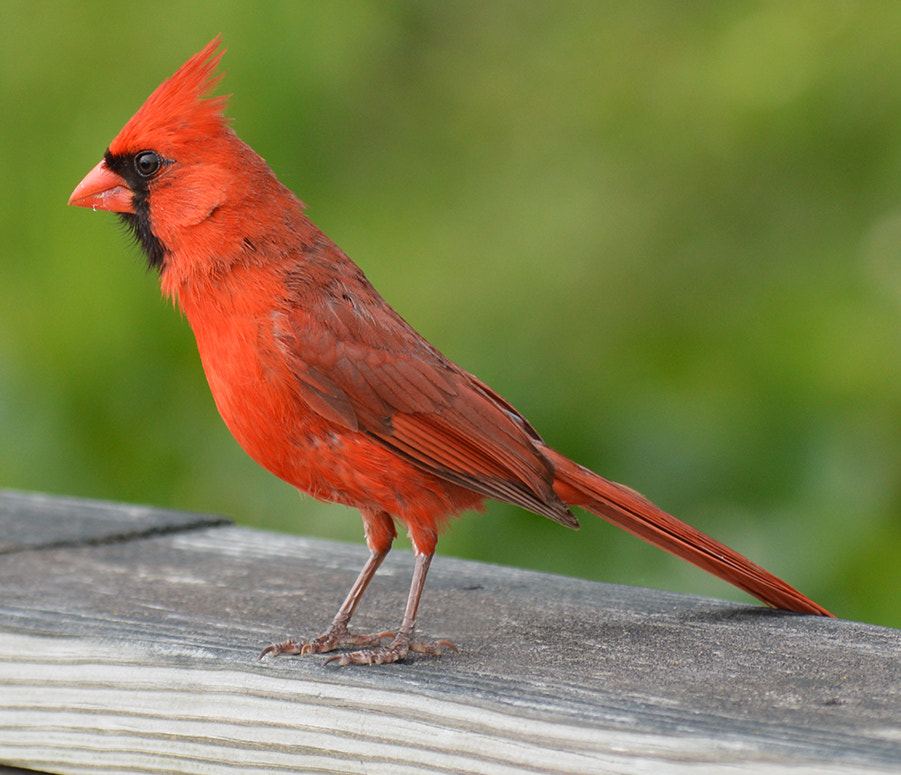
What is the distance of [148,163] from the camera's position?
2693mm

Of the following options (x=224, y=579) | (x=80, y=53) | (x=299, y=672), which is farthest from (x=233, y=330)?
(x=80, y=53)

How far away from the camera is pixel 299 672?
195 cm

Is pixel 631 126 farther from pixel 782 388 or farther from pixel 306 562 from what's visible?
pixel 306 562

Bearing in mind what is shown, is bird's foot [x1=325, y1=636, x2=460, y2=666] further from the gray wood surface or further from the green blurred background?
the green blurred background

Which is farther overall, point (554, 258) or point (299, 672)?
point (554, 258)

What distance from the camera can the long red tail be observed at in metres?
2.43

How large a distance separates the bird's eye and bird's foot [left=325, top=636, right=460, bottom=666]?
1111mm

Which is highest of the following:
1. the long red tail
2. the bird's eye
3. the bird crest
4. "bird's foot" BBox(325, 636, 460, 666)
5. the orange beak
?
the bird crest

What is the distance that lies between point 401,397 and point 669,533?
0.59 metres

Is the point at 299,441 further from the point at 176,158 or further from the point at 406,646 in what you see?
the point at 176,158

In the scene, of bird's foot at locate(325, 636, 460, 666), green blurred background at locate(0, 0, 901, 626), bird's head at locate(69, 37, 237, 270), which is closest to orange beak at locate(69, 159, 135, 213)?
bird's head at locate(69, 37, 237, 270)

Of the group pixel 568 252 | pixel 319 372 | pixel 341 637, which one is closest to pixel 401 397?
pixel 319 372

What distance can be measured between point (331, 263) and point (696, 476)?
138 cm

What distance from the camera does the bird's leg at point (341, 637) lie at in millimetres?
2112
